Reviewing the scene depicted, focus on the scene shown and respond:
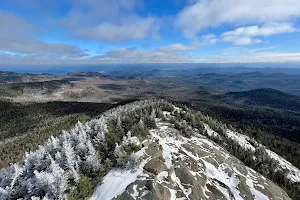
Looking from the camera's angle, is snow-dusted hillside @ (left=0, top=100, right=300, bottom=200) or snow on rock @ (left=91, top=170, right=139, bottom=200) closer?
snow-dusted hillside @ (left=0, top=100, right=300, bottom=200)

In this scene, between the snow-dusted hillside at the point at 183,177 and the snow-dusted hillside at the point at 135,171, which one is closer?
the snow-dusted hillside at the point at 135,171

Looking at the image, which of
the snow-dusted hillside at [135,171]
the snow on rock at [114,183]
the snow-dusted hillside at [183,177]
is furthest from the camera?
the snow-dusted hillside at [183,177]

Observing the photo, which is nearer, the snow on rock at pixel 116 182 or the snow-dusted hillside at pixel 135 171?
the snow-dusted hillside at pixel 135 171

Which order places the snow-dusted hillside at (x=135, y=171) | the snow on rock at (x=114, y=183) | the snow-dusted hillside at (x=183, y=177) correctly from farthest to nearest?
the snow-dusted hillside at (x=183, y=177) < the snow on rock at (x=114, y=183) < the snow-dusted hillside at (x=135, y=171)

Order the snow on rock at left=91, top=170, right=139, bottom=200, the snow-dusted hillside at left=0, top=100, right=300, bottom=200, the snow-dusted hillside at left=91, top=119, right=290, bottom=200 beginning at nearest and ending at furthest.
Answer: the snow-dusted hillside at left=0, top=100, right=300, bottom=200
the snow on rock at left=91, top=170, right=139, bottom=200
the snow-dusted hillside at left=91, top=119, right=290, bottom=200

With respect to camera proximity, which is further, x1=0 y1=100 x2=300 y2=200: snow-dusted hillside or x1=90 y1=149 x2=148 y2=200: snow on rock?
x1=90 y1=149 x2=148 y2=200: snow on rock

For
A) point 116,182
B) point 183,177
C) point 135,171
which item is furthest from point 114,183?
point 183,177

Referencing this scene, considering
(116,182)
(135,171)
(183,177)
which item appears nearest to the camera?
(116,182)

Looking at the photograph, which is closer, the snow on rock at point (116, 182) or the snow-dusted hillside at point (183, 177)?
the snow on rock at point (116, 182)

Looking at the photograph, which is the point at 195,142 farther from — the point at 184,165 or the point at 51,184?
the point at 51,184

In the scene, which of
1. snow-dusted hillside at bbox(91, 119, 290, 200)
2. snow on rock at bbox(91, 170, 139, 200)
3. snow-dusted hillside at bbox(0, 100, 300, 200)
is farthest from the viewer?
snow-dusted hillside at bbox(91, 119, 290, 200)

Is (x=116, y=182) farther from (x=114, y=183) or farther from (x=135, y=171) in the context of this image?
(x=135, y=171)
